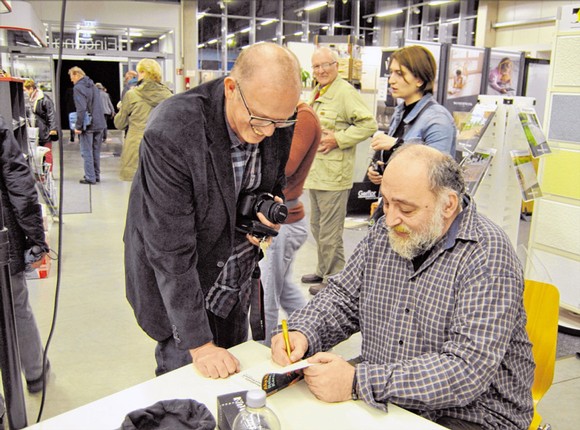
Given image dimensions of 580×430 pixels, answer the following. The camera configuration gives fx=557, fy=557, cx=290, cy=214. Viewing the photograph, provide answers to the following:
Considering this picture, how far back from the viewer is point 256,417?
1.12 metres

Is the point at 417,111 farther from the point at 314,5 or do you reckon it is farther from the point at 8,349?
the point at 314,5

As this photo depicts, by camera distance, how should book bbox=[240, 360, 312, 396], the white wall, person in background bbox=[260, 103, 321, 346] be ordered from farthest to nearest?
the white wall, person in background bbox=[260, 103, 321, 346], book bbox=[240, 360, 312, 396]

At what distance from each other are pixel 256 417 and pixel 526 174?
2914 mm

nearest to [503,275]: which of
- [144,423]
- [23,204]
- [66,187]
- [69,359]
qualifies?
[144,423]

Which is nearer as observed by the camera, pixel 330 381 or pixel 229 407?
pixel 229 407

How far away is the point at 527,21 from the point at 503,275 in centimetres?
1366

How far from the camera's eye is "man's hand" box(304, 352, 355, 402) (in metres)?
1.35

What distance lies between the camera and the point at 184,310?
1.52 m

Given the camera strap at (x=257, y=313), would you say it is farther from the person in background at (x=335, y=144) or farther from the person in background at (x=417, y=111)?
the person in background at (x=335, y=144)

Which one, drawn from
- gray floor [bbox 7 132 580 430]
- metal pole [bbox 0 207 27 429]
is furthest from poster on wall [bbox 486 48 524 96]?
metal pole [bbox 0 207 27 429]

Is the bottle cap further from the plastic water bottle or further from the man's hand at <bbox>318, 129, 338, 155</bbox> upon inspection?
the man's hand at <bbox>318, 129, 338, 155</bbox>

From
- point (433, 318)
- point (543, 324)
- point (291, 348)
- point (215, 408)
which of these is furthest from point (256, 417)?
point (543, 324)

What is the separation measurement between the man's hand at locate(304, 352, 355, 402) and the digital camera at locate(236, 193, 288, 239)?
521 mm

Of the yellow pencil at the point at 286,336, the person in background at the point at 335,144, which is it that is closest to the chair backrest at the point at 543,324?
the yellow pencil at the point at 286,336
